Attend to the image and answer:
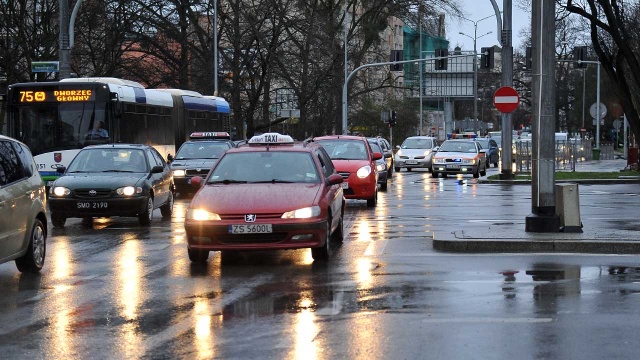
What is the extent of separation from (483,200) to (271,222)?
51.7ft

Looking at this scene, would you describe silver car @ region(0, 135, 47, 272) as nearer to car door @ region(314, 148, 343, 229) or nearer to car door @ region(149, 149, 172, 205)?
car door @ region(314, 148, 343, 229)

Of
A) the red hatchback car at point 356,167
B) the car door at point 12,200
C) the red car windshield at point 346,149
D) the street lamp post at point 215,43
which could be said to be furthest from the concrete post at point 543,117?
the street lamp post at point 215,43

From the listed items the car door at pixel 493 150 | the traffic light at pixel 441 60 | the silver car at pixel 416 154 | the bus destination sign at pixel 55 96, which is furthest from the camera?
the car door at pixel 493 150

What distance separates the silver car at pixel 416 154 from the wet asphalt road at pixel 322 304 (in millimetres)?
34938

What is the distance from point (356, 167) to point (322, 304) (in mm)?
15318

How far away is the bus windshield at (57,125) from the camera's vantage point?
30.4 metres

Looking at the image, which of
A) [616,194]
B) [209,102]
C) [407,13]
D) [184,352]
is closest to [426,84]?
[407,13]

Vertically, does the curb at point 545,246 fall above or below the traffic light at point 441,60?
below

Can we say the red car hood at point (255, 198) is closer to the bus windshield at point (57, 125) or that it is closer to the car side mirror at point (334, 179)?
the car side mirror at point (334, 179)

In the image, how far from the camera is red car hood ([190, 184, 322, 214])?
46.4 feet

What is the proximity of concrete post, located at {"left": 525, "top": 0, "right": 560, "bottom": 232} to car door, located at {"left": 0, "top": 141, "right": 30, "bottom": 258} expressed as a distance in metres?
7.29

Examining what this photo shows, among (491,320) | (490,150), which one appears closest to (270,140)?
(491,320)

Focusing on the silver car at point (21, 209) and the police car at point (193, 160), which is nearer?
the silver car at point (21, 209)

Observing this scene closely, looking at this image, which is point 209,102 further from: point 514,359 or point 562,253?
point 514,359
